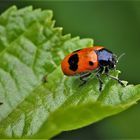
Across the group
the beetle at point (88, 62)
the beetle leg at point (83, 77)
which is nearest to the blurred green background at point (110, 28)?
the beetle at point (88, 62)

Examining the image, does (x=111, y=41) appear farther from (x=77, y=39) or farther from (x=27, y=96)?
(x=27, y=96)

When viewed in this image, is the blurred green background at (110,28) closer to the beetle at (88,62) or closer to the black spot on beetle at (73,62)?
the beetle at (88,62)

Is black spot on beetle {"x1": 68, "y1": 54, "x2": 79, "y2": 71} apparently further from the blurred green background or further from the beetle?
the blurred green background

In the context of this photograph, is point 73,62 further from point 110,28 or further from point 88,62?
point 110,28

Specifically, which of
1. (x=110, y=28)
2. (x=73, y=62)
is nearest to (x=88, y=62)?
(x=73, y=62)

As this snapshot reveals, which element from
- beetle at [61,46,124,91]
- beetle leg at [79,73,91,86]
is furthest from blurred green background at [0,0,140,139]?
beetle leg at [79,73,91,86]
